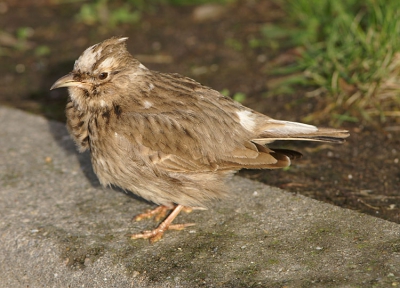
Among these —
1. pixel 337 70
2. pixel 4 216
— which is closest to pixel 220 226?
pixel 4 216

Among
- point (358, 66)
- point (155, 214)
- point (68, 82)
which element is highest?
point (68, 82)

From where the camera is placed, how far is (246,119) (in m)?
4.61

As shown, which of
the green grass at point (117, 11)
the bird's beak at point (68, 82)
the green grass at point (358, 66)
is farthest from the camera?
the green grass at point (117, 11)

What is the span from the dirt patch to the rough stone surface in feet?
1.51

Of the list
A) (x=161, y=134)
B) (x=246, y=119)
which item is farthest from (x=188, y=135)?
(x=246, y=119)

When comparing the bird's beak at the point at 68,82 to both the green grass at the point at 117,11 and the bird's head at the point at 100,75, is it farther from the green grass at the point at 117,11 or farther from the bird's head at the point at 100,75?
the green grass at the point at 117,11

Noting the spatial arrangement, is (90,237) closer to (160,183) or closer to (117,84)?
(160,183)

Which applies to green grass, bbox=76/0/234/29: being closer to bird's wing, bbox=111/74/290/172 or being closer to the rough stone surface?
the rough stone surface

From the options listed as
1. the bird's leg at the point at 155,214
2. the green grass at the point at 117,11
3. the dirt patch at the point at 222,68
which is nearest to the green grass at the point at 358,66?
the dirt patch at the point at 222,68

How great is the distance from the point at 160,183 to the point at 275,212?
0.82 m

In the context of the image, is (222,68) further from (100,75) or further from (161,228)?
(161,228)

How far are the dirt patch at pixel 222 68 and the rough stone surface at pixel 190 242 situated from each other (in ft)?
1.51

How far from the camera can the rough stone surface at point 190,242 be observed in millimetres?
3684

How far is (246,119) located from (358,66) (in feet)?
6.78
